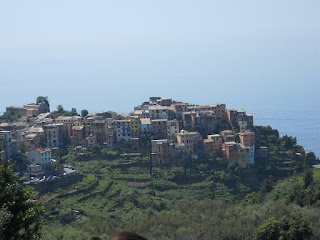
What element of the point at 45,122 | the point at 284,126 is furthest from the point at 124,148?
the point at 284,126

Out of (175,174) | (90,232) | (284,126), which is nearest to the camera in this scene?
(90,232)

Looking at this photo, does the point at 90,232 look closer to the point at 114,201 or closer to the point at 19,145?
the point at 114,201

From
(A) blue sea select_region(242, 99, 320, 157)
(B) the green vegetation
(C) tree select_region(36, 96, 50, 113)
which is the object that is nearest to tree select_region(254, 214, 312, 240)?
(B) the green vegetation

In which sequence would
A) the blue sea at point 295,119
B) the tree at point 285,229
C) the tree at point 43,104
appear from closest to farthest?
the tree at point 285,229, the tree at point 43,104, the blue sea at point 295,119

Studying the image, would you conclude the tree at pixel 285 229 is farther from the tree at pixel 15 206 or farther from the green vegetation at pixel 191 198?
the tree at pixel 15 206

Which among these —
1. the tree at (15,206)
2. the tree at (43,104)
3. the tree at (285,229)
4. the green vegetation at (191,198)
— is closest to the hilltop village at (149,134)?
the green vegetation at (191,198)

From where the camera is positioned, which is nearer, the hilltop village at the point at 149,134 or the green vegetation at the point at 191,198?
the green vegetation at the point at 191,198
